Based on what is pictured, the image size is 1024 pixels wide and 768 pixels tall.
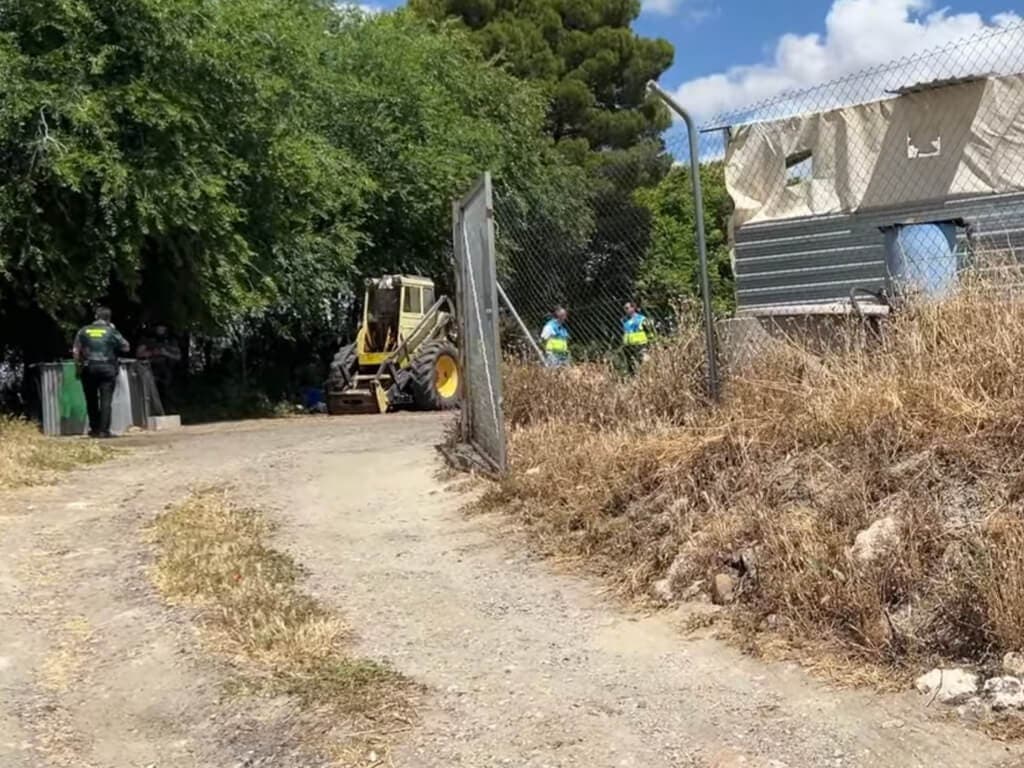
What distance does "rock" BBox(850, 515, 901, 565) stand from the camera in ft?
16.8

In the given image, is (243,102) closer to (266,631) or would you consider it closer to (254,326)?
(254,326)

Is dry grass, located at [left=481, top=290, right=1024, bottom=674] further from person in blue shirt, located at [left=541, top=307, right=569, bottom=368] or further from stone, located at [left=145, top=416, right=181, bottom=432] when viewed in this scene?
stone, located at [left=145, top=416, right=181, bottom=432]

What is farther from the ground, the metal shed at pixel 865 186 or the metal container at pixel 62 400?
the metal shed at pixel 865 186

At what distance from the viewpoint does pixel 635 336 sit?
9688 millimetres

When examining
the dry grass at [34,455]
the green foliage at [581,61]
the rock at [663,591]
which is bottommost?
the rock at [663,591]

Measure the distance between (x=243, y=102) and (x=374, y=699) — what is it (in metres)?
15.0

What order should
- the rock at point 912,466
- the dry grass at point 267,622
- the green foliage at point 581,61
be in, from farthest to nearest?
the green foliage at point 581,61 < the rock at point 912,466 < the dry grass at point 267,622

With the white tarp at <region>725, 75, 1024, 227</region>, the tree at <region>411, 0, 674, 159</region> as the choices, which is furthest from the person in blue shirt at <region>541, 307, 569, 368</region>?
the tree at <region>411, 0, 674, 159</region>

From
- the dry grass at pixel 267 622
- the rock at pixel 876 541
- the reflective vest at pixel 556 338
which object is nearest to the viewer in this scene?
the dry grass at pixel 267 622

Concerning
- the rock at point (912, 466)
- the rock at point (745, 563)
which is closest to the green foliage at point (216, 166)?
the rock at point (745, 563)

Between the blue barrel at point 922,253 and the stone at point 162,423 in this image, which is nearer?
the blue barrel at point 922,253

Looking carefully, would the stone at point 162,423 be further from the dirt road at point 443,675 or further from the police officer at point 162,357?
the dirt road at point 443,675

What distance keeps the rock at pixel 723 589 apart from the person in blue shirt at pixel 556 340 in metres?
4.07

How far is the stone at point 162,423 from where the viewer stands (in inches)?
683
